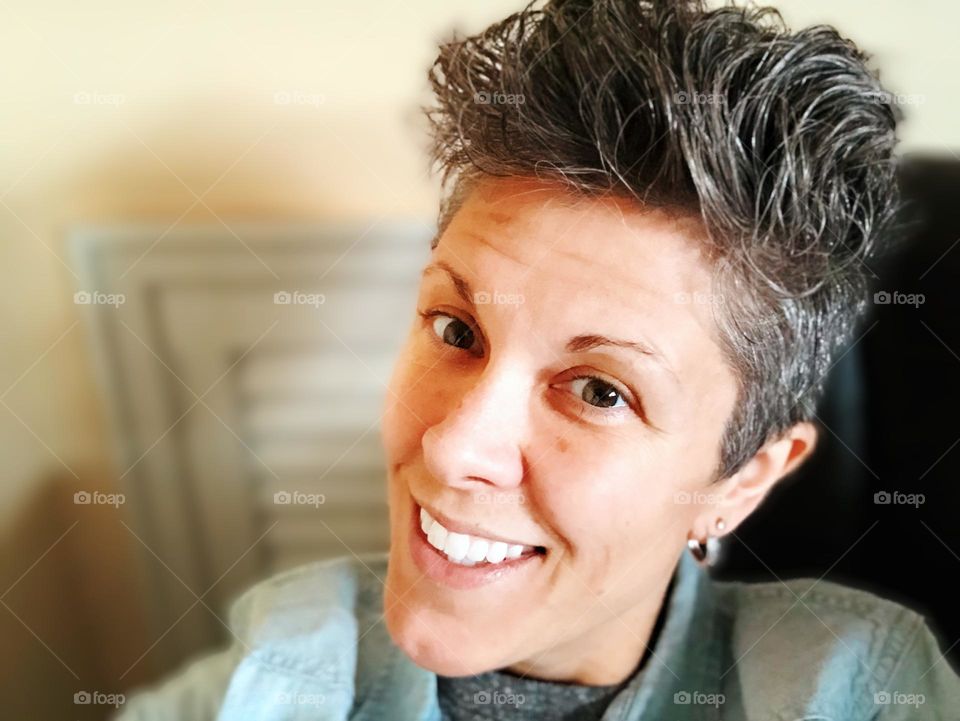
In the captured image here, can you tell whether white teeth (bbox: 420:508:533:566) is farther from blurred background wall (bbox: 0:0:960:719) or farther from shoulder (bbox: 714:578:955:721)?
blurred background wall (bbox: 0:0:960:719)

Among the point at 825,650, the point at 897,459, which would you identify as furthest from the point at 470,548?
the point at 897,459

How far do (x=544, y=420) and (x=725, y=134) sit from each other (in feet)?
0.77

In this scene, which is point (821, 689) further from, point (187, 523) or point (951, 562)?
point (187, 523)

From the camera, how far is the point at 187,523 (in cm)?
100

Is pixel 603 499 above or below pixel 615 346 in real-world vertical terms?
below

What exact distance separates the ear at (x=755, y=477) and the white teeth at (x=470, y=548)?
0.17 meters

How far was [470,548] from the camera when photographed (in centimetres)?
59

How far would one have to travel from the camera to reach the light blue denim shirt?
25.3 inches

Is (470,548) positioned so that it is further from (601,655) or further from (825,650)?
(825,650)

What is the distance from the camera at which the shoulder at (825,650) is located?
636 mm

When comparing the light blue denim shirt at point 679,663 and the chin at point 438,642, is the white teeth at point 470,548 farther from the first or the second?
the light blue denim shirt at point 679,663

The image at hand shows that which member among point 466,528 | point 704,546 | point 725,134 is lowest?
point 704,546

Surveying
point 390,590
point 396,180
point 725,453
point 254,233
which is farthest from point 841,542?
point 254,233

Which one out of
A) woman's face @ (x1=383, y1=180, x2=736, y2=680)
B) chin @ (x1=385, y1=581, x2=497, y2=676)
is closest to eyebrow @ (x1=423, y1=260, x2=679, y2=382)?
woman's face @ (x1=383, y1=180, x2=736, y2=680)
